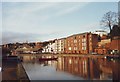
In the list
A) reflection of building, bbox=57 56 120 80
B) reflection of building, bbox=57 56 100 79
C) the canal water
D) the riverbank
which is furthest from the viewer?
reflection of building, bbox=57 56 100 79

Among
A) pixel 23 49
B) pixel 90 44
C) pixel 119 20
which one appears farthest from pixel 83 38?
pixel 23 49

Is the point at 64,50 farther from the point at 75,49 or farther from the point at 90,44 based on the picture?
the point at 90,44

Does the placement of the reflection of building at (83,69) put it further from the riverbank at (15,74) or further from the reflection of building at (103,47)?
the reflection of building at (103,47)

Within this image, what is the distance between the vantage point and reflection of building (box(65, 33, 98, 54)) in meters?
42.2

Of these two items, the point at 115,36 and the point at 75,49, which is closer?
the point at 115,36

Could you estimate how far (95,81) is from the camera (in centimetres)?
1317

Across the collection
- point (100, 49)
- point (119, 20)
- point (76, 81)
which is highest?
point (119, 20)

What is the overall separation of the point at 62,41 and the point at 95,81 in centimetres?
4507

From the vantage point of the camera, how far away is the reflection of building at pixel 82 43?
42.2 m

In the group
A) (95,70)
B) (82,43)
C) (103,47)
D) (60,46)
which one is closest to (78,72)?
(95,70)

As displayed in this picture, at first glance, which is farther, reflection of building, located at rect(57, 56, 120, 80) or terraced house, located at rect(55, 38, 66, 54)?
terraced house, located at rect(55, 38, 66, 54)

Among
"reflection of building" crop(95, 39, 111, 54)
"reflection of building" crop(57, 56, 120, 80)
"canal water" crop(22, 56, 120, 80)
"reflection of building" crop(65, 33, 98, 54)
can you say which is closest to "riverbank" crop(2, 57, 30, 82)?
"canal water" crop(22, 56, 120, 80)

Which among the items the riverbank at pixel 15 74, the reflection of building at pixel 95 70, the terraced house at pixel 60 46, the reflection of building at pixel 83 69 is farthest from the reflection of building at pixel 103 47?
the riverbank at pixel 15 74

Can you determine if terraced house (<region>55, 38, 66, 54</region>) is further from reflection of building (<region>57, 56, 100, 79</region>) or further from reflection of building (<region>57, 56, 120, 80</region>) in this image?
reflection of building (<region>57, 56, 120, 80</region>)
